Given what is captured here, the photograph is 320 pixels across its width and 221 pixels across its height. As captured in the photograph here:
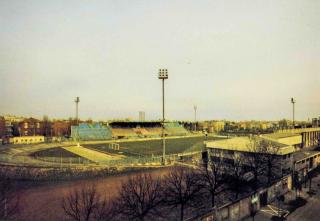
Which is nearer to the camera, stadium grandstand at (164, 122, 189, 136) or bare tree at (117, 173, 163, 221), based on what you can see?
bare tree at (117, 173, 163, 221)

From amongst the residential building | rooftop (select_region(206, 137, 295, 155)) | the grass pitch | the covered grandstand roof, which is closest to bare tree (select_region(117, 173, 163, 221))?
rooftop (select_region(206, 137, 295, 155))

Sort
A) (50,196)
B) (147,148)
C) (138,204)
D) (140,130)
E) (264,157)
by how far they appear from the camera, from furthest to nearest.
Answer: (140,130), (147,148), (264,157), (50,196), (138,204)

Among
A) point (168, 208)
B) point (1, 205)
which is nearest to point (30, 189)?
point (1, 205)

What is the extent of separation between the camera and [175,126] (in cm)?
12406

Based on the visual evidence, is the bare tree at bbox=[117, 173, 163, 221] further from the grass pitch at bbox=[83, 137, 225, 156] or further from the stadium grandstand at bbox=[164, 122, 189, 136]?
the stadium grandstand at bbox=[164, 122, 189, 136]

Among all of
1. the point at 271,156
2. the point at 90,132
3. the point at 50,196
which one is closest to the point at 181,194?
the point at 50,196

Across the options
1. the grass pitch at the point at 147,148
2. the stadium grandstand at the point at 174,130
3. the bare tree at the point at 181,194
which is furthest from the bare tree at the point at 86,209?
the stadium grandstand at the point at 174,130

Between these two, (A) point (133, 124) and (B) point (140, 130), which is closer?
(B) point (140, 130)

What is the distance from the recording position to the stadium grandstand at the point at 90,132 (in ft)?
290

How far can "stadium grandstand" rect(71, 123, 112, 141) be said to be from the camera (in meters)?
88.4

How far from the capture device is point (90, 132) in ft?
305

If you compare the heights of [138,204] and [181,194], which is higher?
[181,194]

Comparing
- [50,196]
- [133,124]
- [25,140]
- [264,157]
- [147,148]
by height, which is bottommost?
[50,196]

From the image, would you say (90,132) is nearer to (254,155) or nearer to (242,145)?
(242,145)
